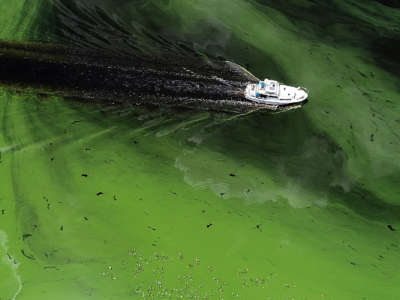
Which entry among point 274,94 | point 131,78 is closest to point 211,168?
point 274,94

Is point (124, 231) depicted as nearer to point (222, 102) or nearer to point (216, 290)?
point (216, 290)

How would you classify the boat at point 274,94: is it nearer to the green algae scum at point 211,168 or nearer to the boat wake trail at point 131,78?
the boat wake trail at point 131,78

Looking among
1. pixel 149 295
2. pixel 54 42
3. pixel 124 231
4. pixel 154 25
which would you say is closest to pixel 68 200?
pixel 124 231

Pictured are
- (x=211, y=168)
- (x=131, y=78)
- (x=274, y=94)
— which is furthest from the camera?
(x=131, y=78)

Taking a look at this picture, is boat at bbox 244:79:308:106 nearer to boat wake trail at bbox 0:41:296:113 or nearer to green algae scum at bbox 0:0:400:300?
boat wake trail at bbox 0:41:296:113

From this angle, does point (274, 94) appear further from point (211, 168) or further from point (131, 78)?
point (131, 78)
